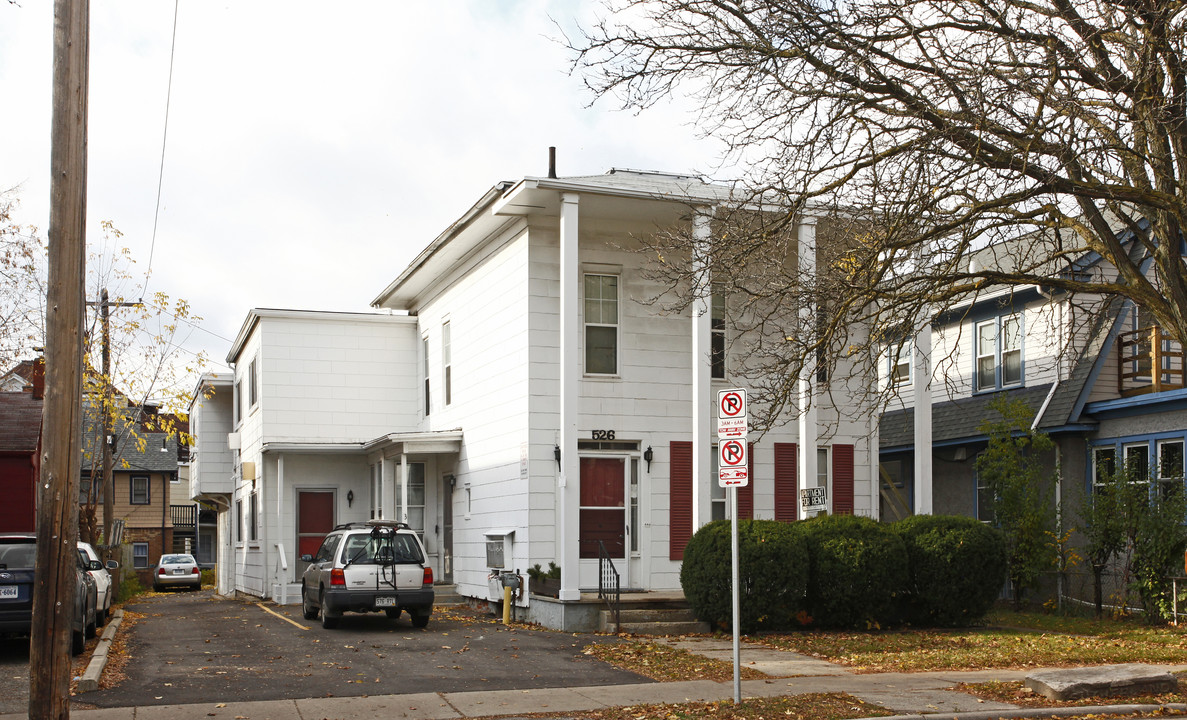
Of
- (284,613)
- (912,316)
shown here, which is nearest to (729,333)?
(912,316)

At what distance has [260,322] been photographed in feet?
83.8

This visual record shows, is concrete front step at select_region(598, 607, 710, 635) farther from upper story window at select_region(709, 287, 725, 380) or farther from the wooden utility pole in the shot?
the wooden utility pole

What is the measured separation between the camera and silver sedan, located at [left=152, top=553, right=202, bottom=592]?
44250 millimetres

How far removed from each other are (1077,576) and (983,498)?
10.0 ft

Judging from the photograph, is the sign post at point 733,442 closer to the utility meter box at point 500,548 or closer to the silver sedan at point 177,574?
the utility meter box at point 500,548

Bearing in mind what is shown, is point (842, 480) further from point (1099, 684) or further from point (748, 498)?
point (1099, 684)

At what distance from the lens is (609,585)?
1725 cm

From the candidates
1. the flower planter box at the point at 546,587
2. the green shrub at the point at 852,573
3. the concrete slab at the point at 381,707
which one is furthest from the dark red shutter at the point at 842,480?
the concrete slab at the point at 381,707

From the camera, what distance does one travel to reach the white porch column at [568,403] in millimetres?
16703

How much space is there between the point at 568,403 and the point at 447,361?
23.1 ft

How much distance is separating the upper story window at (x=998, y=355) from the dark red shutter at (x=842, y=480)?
507 centimetres

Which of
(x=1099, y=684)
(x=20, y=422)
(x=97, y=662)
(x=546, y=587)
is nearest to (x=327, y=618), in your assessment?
(x=546, y=587)

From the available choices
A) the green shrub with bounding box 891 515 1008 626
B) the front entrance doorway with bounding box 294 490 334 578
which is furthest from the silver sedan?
the green shrub with bounding box 891 515 1008 626

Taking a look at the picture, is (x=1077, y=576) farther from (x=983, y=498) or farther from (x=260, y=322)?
(x=260, y=322)
